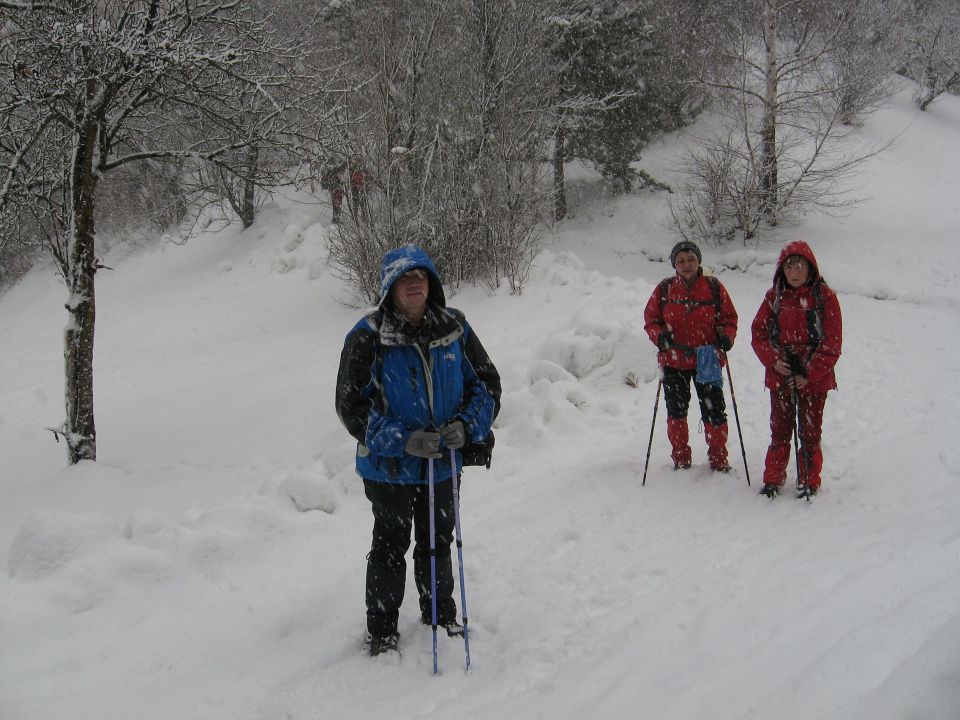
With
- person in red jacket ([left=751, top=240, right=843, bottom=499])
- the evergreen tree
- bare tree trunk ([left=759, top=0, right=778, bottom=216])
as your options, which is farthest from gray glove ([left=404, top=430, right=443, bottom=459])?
the evergreen tree

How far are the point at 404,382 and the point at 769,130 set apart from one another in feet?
50.9

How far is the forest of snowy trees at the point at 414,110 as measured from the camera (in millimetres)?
6348

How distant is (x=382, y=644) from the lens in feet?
11.0

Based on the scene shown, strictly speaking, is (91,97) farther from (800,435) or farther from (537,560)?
(800,435)

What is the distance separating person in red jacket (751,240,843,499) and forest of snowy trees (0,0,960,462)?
4.90m

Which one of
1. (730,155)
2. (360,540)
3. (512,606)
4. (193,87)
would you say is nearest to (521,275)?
(730,155)

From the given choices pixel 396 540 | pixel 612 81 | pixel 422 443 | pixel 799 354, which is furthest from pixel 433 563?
pixel 612 81

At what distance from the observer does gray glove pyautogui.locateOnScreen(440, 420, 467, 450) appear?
3.11m

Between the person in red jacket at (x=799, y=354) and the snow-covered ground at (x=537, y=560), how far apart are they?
11.8 inches

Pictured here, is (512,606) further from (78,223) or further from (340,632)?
(78,223)

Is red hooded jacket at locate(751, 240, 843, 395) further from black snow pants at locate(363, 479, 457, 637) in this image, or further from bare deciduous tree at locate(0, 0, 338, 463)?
bare deciduous tree at locate(0, 0, 338, 463)

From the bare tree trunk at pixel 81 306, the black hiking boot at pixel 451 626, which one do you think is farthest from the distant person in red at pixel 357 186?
the black hiking boot at pixel 451 626

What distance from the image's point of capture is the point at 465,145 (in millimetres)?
13383

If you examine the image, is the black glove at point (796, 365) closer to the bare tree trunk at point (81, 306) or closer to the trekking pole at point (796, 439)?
the trekking pole at point (796, 439)
